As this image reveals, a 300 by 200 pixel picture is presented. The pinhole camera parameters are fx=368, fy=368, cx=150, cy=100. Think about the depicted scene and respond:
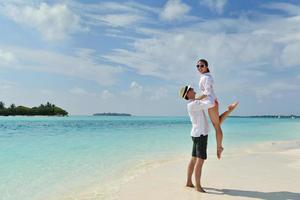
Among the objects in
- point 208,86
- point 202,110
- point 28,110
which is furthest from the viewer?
point 28,110

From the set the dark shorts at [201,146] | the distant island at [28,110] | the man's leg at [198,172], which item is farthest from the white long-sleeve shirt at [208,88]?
the distant island at [28,110]

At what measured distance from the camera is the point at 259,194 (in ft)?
19.6

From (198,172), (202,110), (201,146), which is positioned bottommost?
(198,172)

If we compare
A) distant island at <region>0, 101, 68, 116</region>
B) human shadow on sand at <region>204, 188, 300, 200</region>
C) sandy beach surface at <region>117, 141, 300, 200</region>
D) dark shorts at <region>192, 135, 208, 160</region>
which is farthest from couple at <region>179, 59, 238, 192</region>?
distant island at <region>0, 101, 68, 116</region>

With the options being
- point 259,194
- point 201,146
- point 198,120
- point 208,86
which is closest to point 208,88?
point 208,86

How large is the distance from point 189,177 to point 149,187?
75 centimetres

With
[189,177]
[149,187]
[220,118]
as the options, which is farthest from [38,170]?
[220,118]

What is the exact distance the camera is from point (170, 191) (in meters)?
6.23

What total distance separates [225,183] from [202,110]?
1.65 m

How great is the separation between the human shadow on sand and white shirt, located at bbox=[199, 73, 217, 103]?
1.55m

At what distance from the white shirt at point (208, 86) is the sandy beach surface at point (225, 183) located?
1578mm

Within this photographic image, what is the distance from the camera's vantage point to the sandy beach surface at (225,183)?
233 inches

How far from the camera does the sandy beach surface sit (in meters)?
5.92

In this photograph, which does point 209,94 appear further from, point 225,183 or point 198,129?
point 225,183
